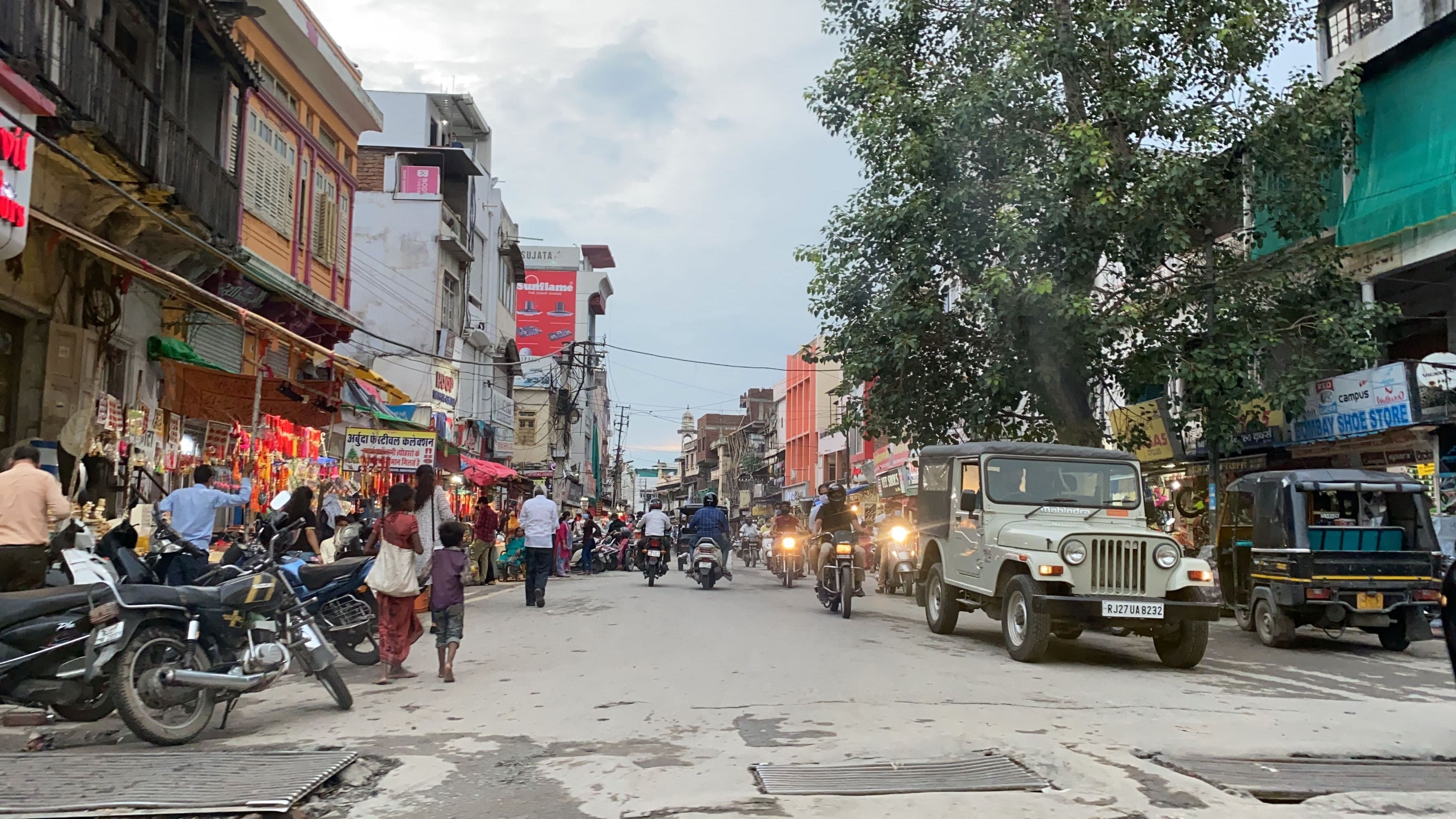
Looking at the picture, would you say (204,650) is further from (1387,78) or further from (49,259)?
(1387,78)

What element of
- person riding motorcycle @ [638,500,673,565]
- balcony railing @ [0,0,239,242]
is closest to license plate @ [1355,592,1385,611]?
person riding motorcycle @ [638,500,673,565]

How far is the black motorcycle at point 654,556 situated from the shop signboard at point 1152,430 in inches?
381

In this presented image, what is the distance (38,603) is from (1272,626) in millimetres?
12389

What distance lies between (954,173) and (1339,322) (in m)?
6.41

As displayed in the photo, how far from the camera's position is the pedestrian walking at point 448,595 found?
904 cm

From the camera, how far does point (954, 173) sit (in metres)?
17.2

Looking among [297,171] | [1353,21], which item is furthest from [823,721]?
[1353,21]

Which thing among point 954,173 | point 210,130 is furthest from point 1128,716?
point 210,130

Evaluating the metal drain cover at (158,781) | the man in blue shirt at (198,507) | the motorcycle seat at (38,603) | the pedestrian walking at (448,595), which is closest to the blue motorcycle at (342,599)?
the pedestrian walking at (448,595)

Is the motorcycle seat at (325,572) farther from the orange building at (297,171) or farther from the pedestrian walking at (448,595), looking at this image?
the orange building at (297,171)

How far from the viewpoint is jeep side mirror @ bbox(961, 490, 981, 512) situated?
39.2 ft

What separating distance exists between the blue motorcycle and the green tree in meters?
10.2

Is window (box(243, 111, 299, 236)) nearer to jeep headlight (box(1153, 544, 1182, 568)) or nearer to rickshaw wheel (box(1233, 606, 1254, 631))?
jeep headlight (box(1153, 544, 1182, 568))

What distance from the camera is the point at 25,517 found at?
7.89 meters
